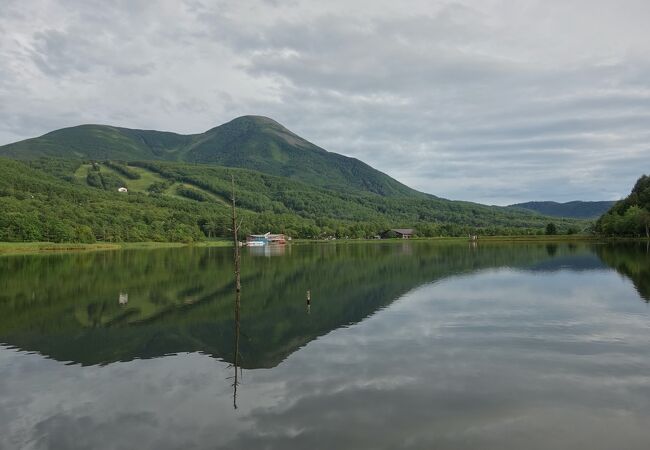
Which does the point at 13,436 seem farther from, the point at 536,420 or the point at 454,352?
the point at 454,352

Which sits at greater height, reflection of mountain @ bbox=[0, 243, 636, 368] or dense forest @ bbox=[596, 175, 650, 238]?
dense forest @ bbox=[596, 175, 650, 238]

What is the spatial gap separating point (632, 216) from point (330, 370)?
13075cm

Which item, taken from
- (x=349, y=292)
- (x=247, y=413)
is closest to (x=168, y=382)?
(x=247, y=413)

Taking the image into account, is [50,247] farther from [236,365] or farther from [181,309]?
[236,365]

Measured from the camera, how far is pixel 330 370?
19.7 meters

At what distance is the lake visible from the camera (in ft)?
45.0

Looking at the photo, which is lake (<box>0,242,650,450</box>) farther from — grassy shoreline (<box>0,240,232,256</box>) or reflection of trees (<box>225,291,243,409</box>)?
grassy shoreline (<box>0,240,232,256</box>)

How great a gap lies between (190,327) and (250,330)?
403 centimetres

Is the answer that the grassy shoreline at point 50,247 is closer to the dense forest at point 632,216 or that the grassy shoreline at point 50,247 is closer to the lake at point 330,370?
the lake at point 330,370

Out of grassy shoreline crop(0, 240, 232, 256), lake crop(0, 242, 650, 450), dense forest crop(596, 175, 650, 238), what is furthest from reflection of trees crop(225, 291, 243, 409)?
dense forest crop(596, 175, 650, 238)

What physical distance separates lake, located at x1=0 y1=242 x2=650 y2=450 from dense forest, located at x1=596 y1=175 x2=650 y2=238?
98018 millimetres

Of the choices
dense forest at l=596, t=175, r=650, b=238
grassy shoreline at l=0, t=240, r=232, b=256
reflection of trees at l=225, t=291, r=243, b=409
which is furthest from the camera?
dense forest at l=596, t=175, r=650, b=238

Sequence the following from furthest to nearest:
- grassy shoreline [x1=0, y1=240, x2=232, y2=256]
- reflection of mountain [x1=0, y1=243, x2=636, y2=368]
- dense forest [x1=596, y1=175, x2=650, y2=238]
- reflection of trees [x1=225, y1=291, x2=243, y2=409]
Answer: dense forest [x1=596, y1=175, x2=650, y2=238] → grassy shoreline [x1=0, y1=240, x2=232, y2=256] → reflection of mountain [x1=0, y1=243, x2=636, y2=368] → reflection of trees [x1=225, y1=291, x2=243, y2=409]

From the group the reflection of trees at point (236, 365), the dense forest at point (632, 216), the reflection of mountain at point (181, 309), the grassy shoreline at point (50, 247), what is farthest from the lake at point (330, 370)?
the dense forest at point (632, 216)
